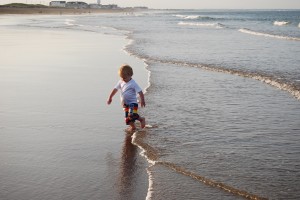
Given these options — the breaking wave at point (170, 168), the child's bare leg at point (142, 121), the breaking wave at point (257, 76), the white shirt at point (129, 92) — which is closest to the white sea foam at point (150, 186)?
the breaking wave at point (170, 168)

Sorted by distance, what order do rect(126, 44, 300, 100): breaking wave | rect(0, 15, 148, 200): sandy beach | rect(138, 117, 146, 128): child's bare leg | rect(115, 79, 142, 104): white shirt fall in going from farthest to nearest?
1. rect(126, 44, 300, 100): breaking wave
2. rect(115, 79, 142, 104): white shirt
3. rect(138, 117, 146, 128): child's bare leg
4. rect(0, 15, 148, 200): sandy beach

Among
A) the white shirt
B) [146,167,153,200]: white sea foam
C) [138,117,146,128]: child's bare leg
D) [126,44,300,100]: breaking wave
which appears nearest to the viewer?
[146,167,153,200]: white sea foam

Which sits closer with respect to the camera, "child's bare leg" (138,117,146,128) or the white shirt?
"child's bare leg" (138,117,146,128)

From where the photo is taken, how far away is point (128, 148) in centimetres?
566

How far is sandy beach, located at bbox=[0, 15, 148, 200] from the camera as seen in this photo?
14.1 feet

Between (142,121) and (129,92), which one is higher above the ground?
(129,92)

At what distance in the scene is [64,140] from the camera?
19.2ft

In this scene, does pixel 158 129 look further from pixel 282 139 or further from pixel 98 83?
pixel 98 83

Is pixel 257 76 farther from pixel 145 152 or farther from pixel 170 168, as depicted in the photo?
pixel 170 168

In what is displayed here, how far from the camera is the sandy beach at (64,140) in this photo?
169 inches

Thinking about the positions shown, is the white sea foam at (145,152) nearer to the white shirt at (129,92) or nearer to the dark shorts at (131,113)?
the dark shorts at (131,113)

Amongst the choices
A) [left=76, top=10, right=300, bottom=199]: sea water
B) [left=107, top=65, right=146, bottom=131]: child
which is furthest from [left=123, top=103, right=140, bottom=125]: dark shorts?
[left=76, top=10, right=300, bottom=199]: sea water

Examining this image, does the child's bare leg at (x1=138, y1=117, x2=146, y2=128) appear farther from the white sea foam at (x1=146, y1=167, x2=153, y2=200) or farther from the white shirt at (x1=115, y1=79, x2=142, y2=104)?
the white sea foam at (x1=146, y1=167, x2=153, y2=200)

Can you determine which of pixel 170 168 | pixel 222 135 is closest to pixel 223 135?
pixel 222 135
